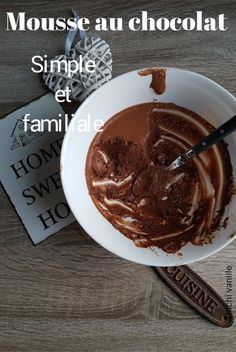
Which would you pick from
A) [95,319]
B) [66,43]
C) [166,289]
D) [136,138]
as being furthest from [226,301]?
[66,43]

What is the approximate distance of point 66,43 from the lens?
1.15 m

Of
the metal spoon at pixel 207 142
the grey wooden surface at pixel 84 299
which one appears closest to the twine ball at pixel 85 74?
the grey wooden surface at pixel 84 299

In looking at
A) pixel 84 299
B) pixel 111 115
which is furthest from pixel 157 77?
pixel 84 299

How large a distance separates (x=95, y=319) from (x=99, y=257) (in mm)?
116

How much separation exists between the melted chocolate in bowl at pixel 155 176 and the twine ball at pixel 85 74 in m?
0.08

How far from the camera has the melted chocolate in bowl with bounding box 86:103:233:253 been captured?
112 cm

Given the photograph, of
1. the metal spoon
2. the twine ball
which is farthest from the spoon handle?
the twine ball

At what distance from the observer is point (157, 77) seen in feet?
3.52

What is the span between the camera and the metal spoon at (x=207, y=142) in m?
1.00

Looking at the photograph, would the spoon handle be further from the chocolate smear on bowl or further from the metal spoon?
the chocolate smear on bowl

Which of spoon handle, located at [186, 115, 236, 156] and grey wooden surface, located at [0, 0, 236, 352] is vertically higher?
spoon handle, located at [186, 115, 236, 156]

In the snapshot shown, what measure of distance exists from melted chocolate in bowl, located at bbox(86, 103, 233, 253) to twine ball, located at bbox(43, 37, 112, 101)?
83 mm

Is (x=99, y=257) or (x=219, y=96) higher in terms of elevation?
(x=219, y=96)

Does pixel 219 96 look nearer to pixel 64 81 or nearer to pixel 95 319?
pixel 64 81
